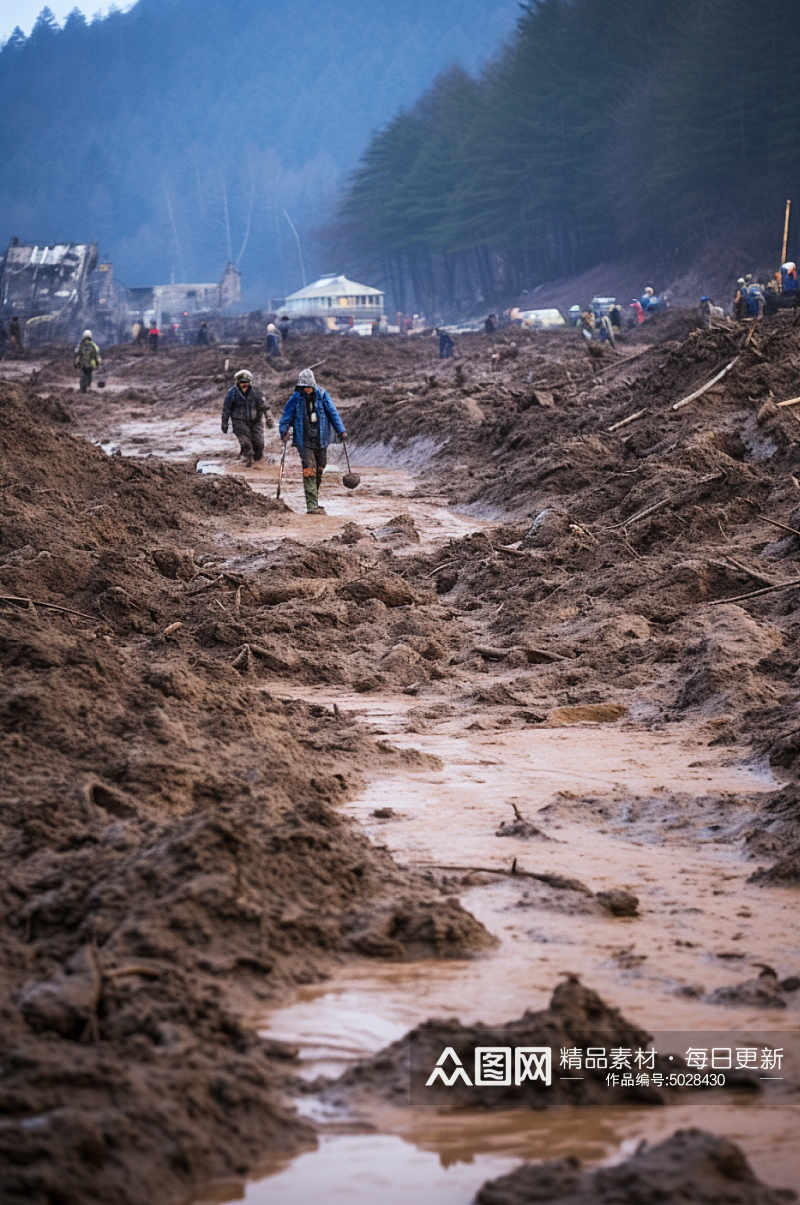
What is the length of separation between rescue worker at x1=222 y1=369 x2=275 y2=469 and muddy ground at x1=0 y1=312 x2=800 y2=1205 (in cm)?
85

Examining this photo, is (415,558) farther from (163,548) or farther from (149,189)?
(149,189)

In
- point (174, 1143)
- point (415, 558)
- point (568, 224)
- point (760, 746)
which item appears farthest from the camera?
point (568, 224)

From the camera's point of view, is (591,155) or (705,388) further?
(591,155)

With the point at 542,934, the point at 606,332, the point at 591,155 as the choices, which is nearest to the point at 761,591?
the point at 542,934

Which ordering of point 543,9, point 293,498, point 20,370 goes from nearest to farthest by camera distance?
point 293,498, point 20,370, point 543,9

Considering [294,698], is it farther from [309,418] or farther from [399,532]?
[309,418]

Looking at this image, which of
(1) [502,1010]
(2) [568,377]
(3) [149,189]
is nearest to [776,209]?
(2) [568,377]

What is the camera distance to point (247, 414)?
759 inches

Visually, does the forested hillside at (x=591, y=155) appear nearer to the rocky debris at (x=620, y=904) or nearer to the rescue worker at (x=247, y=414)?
the rescue worker at (x=247, y=414)

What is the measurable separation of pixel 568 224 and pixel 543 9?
48.9ft

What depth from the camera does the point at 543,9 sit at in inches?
3027

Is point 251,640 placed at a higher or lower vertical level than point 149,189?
lower

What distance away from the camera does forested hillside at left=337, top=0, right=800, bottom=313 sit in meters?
57.1

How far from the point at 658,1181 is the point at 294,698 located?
5064mm
